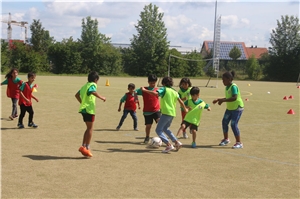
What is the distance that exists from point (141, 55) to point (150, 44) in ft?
10.2

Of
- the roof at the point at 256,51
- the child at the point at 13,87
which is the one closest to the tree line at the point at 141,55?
the roof at the point at 256,51

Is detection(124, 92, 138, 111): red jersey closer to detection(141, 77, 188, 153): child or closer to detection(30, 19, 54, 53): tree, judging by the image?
detection(141, 77, 188, 153): child

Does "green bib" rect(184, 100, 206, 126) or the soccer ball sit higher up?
"green bib" rect(184, 100, 206, 126)

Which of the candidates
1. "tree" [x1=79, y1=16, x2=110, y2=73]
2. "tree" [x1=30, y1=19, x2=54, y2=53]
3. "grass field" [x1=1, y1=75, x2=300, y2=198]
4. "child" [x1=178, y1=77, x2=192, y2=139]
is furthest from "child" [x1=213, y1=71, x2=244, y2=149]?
"tree" [x1=30, y1=19, x2=54, y2=53]

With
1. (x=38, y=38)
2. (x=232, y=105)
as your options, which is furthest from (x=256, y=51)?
(x=232, y=105)

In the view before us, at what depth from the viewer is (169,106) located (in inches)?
340

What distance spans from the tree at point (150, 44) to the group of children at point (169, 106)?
183ft

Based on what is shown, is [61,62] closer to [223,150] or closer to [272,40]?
[272,40]

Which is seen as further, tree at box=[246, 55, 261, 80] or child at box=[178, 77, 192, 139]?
tree at box=[246, 55, 261, 80]

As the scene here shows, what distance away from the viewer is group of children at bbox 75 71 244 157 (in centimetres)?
810

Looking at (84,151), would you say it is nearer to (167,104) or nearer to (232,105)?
(167,104)

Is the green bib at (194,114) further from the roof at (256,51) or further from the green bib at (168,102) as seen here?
the roof at (256,51)

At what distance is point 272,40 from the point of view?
235 ft

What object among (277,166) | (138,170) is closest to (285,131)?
(277,166)
